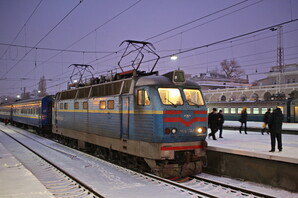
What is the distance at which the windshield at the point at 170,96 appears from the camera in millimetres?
10461

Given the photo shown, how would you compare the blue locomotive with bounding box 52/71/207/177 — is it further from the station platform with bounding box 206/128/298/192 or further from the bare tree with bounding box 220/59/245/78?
the bare tree with bounding box 220/59/245/78

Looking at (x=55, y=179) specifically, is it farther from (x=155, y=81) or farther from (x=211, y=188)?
(x=211, y=188)

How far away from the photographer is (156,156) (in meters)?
10.2

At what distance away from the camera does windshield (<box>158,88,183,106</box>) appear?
1046cm

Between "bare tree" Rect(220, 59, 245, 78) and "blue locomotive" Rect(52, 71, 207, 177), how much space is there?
70239mm

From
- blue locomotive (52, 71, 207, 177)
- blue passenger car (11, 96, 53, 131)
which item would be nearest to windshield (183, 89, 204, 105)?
blue locomotive (52, 71, 207, 177)

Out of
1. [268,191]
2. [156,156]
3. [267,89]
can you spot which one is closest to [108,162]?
[156,156]

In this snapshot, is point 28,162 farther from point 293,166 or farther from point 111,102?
point 293,166

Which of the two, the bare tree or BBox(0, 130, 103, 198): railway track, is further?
the bare tree

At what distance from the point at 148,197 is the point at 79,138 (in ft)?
29.1

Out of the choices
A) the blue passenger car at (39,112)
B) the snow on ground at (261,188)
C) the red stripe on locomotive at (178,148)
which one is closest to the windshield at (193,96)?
the red stripe on locomotive at (178,148)

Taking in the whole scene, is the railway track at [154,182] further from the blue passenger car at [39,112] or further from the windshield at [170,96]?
the blue passenger car at [39,112]

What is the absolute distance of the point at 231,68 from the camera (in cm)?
7962

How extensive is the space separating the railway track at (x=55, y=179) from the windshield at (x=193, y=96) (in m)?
4.74
